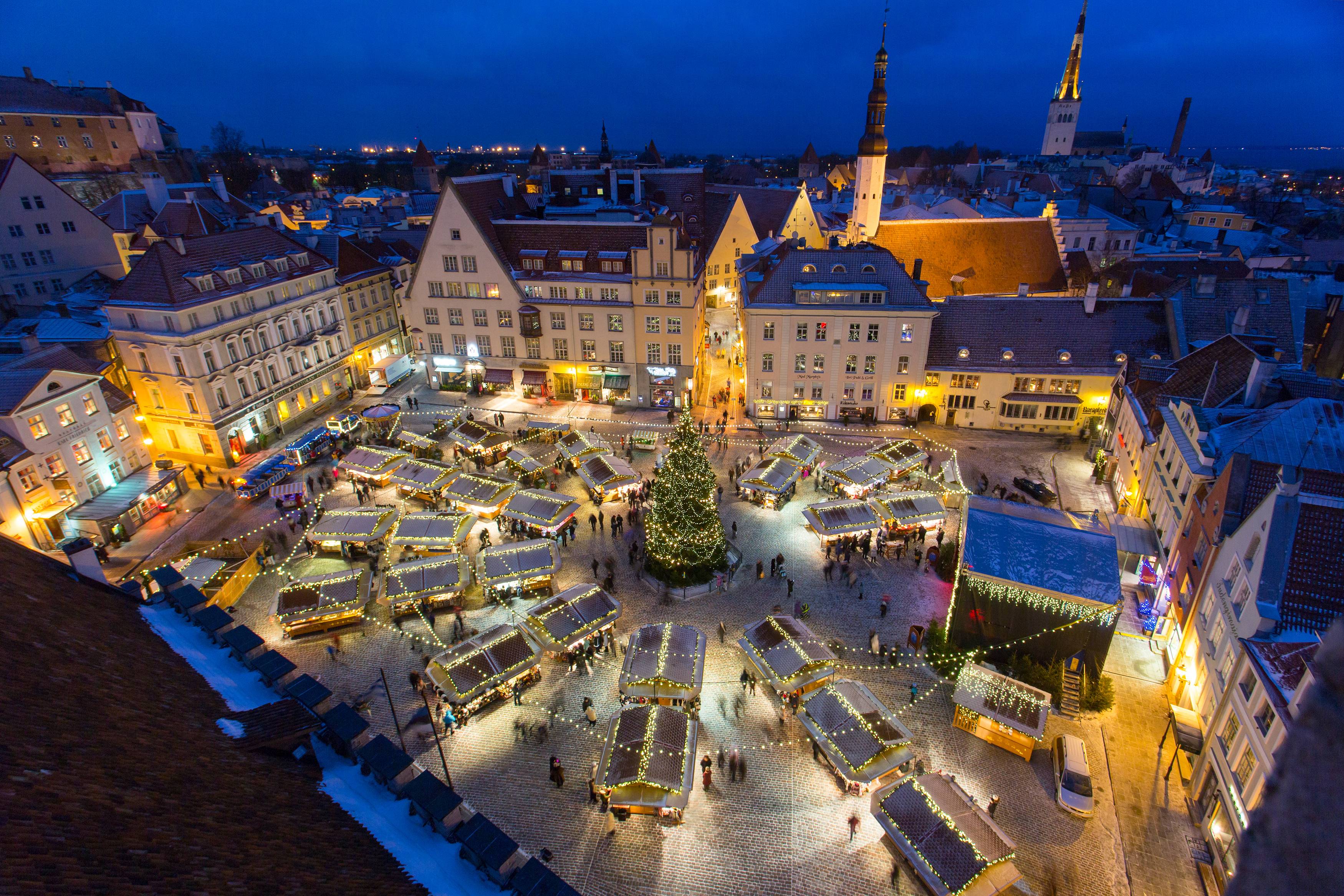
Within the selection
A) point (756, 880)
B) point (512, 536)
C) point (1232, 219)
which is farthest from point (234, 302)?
point (1232, 219)

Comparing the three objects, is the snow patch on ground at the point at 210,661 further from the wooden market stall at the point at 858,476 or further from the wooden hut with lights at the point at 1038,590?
the wooden market stall at the point at 858,476

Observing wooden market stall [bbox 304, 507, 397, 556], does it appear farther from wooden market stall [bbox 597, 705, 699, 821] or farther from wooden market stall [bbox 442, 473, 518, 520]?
wooden market stall [bbox 597, 705, 699, 821]

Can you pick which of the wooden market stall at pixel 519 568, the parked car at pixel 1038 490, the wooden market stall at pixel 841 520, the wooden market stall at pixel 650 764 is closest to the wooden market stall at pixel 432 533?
the wooden market stall at pixel 519 568

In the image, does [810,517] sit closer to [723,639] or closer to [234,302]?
[723,639]

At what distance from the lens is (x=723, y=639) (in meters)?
27.3

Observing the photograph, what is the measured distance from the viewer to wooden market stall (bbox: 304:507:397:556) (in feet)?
105

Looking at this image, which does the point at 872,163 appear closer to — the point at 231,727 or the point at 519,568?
the point at 519,568

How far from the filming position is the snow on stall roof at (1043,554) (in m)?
24.0

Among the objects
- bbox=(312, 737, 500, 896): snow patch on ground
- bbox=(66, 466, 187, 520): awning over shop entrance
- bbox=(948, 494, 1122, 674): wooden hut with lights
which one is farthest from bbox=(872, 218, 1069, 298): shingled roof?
bbox=(66, 466, 187, 520): awning over shop entrance

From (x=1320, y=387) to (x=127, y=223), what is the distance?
268ft

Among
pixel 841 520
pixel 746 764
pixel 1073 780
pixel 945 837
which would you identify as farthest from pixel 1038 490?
pixel 746 764

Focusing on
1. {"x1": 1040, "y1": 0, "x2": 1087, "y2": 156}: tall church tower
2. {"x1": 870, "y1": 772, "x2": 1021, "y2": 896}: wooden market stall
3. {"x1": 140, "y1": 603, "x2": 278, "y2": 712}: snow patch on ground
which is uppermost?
{"x1": 1040, "y1": 0, "x2": 1087, "y2": 156}: tall church tower

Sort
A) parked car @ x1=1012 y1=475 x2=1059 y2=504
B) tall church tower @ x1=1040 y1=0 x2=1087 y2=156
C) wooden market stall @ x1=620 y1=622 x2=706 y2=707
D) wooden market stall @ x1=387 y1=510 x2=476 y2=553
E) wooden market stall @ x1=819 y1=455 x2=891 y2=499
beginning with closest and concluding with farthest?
wooden market stall @ x1=620 y1=622 x2=706 y2=707
wooden market stall @ x1=387 y1=510 x2=476 y2=553
parked car @ x1=1012 y1=475 x2=1059 y2=504
wooden market stall @ x1=819 y1=455 x2=891 y2=499
tall church tower @ x1=1040 y1=0 x2=1087 y2=156

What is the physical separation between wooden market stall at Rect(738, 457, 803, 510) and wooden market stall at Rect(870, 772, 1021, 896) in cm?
1842
